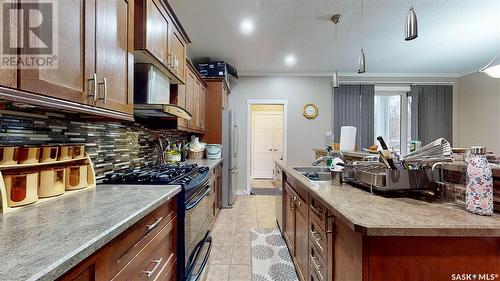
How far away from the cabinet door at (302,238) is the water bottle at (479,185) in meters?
0.90

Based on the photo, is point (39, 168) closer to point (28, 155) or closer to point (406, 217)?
point (28, 155)

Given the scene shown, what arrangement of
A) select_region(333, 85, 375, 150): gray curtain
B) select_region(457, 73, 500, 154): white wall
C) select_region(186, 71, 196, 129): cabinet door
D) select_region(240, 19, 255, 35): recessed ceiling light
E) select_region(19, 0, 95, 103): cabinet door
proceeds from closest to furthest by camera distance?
select_region(19, 0, 95, 103): cabinet door, select_region(240, 19, 255, 35): recessed ceiling light, select_region(186, 71, 196, 129): cabinet door, select_region(457, 73, 500, 154): white wall, select_region(333, 85, 375, 150): gray curtain

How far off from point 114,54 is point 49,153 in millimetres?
608

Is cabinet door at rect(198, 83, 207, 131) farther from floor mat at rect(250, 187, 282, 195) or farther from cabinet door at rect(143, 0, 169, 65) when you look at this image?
floor mat at rect(250, 187, 282, 195)

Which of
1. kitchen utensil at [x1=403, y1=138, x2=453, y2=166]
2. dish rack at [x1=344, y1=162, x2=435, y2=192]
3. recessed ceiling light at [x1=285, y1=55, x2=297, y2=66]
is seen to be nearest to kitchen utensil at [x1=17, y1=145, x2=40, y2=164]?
dish rack at [x1=344, y1=162, x2=435, y2=192]

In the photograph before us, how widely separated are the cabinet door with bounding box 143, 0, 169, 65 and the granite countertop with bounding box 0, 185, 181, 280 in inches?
Result: 40.3

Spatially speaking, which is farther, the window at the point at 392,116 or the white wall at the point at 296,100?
the window at the point at 392,116

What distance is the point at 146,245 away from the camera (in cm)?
112

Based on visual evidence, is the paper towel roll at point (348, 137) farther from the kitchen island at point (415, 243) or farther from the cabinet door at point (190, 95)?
the kitchen island at point (415, 243)

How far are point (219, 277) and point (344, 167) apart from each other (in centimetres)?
139

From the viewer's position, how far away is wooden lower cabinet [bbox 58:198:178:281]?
0.76 meters

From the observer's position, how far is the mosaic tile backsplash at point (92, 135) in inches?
43.6

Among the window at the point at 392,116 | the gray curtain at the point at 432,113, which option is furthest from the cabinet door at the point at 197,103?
the gray curtain at the point at 432,113

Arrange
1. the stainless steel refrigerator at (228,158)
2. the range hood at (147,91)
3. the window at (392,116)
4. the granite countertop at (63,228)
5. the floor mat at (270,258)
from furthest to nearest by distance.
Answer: the window at (392,116)
the stainless steel refrigerator at (228,158)
the floor mat at (270,258)
the range hood at (147,91)
the granite countertop at (63,228)
